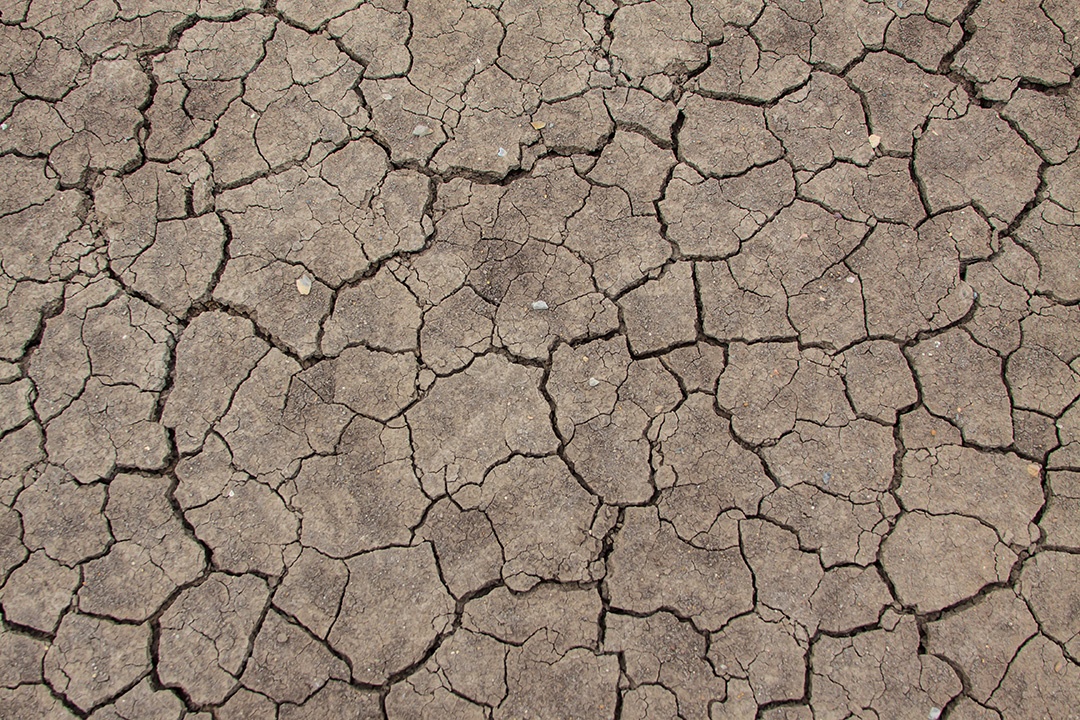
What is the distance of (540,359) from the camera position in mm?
2969

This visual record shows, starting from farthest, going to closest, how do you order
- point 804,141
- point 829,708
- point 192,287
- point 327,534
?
point 804,141 → point 192,287 → point 327,534 → point 829,708

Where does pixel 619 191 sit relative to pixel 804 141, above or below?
below

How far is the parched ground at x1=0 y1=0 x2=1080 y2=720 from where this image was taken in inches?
103

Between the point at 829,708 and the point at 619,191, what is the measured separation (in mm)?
2078

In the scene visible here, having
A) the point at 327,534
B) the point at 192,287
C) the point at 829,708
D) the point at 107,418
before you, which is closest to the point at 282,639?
the point at 327,534

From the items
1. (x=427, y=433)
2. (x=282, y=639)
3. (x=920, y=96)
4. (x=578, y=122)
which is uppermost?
(x=920, y=96)

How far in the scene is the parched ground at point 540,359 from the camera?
2623mm

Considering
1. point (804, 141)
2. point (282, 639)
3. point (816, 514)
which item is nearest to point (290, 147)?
point (282, 639)

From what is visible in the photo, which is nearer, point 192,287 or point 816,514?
point 816,514

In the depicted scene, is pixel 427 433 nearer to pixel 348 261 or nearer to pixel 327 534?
pixel 327 534

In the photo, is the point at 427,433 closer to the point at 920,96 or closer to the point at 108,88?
the point at 108,88

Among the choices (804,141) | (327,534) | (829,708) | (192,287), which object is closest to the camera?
(829,708)

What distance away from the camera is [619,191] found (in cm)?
321

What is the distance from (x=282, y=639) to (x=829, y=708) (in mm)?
1864
